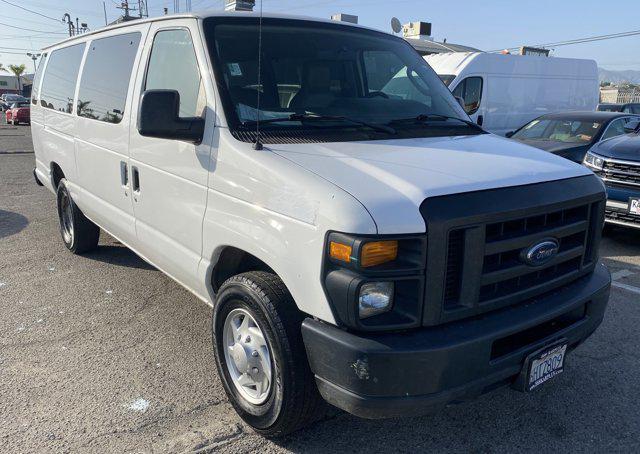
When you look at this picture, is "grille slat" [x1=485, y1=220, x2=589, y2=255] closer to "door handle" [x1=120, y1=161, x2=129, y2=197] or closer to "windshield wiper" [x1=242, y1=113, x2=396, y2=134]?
"windshield wiper" [x1=242, y1=113, x2=396, y2=134]

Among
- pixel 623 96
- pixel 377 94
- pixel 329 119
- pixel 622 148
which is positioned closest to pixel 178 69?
pixel 329 119

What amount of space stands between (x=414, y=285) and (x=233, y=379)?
130cm

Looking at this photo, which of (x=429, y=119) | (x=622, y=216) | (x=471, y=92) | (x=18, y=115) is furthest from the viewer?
(x=18, y=115)

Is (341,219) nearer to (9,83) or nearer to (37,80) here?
(37,80)

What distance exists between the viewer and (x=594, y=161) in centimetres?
Result: 682

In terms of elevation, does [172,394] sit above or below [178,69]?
below

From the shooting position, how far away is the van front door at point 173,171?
3199 mm

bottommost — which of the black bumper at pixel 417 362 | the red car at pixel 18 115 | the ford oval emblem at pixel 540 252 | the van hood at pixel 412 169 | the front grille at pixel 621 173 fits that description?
the red car at pixel 18 115

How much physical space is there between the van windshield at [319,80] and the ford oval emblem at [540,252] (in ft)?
3.51

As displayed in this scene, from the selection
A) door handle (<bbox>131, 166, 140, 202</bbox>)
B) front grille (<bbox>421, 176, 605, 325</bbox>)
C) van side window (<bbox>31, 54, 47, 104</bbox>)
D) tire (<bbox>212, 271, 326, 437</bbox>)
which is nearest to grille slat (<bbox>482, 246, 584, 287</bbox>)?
front grille (<bbox>421, 176, 605, 325</bbox>)

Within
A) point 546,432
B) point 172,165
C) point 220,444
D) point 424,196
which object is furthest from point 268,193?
point 546,432

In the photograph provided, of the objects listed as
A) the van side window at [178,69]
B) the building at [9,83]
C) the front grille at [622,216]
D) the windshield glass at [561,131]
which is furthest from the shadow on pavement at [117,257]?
the building at [9,83]

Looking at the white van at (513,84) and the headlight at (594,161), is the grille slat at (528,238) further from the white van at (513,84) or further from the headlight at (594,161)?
the white van at (513,84)

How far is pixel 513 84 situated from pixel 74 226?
1079cm
